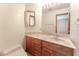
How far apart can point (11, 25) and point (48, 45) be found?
0.56 meters

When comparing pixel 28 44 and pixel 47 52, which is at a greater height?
pixel 28 44

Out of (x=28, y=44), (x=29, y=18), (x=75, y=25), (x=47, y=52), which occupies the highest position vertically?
(x=29, y=18)

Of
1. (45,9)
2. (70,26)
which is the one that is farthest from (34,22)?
(70,26)

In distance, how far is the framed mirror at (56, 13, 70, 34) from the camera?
5.54 feet

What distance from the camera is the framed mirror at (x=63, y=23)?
169cm

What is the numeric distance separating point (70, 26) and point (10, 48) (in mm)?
855

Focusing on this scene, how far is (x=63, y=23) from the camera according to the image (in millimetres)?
1727

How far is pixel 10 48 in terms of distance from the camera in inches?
64.8

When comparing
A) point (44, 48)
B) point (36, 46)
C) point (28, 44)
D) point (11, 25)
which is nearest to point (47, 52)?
point (44, 48)

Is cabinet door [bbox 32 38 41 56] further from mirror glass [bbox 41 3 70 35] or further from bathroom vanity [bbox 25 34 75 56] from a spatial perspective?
mirror glass [bbox 41 3 70 35]

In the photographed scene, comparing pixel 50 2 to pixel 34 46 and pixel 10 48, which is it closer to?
pixel 34 46

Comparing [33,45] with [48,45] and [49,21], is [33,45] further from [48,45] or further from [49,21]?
[49,21]

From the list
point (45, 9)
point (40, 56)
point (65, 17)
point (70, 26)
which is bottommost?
point (40, 56)

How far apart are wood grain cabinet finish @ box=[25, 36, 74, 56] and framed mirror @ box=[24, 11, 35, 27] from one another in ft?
0.59
